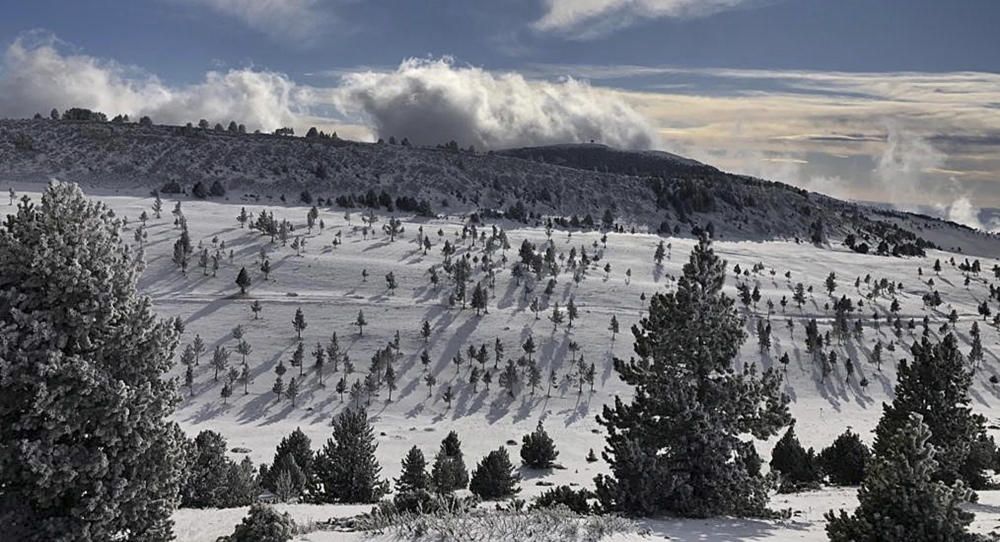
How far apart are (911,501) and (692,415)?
8.17 meters

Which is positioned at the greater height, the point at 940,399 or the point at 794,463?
the point at 940,399

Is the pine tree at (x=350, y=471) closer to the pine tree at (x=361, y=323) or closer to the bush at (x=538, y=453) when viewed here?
the bush at (x=538, y=453)

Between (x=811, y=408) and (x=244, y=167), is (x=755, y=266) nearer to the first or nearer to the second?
(x=811, y=408)

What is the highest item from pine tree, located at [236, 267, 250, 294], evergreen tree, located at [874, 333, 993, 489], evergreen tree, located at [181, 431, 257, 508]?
evergreen tree, located at [874, 333, 993, 489]

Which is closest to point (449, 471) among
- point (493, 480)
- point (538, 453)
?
point (493, 480)

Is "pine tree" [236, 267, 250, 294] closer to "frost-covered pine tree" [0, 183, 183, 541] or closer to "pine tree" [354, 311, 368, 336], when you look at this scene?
"pine tree" [354, 311, 368, 336]

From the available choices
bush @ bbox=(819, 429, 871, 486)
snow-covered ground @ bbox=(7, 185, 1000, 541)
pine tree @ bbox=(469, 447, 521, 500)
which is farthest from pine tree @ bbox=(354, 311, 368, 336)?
bush @ bbox=(819, 429, 871, 486)

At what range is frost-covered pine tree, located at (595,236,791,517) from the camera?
22.5 metres

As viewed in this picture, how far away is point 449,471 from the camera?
123 ft

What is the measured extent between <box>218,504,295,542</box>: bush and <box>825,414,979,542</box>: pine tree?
43.1ft

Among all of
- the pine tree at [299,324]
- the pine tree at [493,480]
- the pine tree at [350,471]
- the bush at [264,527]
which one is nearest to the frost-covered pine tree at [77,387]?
the bush at [264,527]

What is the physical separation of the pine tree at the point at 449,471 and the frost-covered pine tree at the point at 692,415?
39.7 feet

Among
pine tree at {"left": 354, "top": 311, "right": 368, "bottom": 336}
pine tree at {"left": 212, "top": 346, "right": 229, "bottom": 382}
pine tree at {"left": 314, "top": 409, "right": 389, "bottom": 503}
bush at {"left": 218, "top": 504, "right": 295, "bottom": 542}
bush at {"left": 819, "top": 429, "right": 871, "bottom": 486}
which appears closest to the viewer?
bush at {"left": 218, "top": 504, "right": 295, "bottom": 542}

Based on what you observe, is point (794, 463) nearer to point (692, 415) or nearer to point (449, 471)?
point (449, 471)
